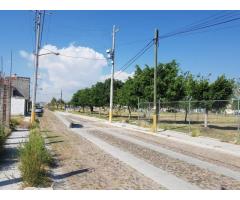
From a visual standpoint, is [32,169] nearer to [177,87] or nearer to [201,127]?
[201,127]

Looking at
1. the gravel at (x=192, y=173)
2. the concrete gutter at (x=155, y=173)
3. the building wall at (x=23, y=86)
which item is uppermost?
the building wall at (x=23, y=86)

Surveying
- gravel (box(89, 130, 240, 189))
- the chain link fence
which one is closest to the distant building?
gravel (box(89, 130, 240, 189))

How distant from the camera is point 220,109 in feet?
121

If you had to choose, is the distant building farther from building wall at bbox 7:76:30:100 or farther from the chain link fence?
building wall at bbox 7:76:30:100

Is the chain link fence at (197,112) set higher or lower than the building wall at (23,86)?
lower

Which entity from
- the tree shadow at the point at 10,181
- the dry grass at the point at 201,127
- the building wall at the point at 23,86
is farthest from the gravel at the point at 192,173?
the building wall at the point at 23,86

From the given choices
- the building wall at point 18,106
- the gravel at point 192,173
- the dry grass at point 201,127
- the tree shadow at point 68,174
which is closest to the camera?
the gravel at point 192,173

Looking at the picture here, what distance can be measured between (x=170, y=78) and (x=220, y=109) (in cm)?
637

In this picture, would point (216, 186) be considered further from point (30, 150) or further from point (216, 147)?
point (216, 147)

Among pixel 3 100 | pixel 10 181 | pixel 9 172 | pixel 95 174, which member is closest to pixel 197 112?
pixel 3 100

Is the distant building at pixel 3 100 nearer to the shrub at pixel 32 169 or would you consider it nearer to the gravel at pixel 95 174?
the gravel at pixel 95 174

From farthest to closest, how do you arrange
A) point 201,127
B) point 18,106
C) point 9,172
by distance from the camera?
point 18,106
point 201,127
point 9,172
